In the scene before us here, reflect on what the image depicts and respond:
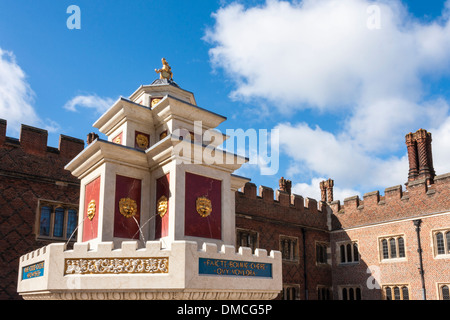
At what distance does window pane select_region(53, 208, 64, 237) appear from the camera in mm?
15586

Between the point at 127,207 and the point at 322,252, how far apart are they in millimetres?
18320

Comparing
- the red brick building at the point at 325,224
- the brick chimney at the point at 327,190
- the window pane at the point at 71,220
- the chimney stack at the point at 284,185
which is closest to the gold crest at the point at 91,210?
the red brick building at the point at 325,224

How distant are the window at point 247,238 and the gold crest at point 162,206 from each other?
12.6m

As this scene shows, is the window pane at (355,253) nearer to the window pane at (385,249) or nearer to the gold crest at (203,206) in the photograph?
the window pane at (385,249)

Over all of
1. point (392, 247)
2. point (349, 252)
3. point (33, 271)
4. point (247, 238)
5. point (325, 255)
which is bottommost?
point (33, 271)

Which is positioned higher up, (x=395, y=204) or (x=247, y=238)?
(x=395, y=204)

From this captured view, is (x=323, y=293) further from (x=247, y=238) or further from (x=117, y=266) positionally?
(x=117, y=266)

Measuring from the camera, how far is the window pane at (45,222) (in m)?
15.2

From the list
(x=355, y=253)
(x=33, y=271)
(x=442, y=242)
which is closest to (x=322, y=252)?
(x=355, y=253)

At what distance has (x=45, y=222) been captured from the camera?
1538cm

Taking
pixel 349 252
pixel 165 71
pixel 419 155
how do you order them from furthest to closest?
pixel 349 252
pixel 419 155
pixel 165 71

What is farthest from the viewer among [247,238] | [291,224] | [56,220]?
[291,224]

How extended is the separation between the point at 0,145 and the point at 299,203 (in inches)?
611
